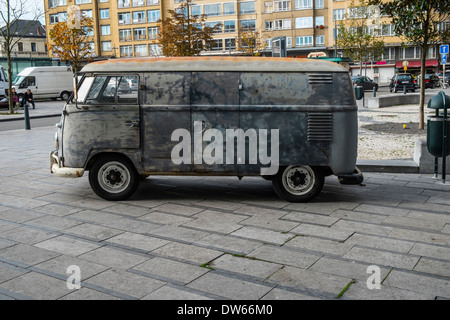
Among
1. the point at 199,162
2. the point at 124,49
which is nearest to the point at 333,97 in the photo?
the point at 199,162

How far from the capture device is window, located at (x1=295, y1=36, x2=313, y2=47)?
7750 centimetres

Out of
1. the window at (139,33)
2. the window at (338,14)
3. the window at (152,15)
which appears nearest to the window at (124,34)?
the window at (139,33)

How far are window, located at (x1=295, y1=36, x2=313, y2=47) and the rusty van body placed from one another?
7260 cm

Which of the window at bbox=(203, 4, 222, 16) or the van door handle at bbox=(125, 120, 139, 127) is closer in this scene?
the van door handle at bbox=(125, 120, 139, 127)

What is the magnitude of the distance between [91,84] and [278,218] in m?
3.30

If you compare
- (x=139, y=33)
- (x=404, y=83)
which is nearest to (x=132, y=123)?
(x=404, y=83)

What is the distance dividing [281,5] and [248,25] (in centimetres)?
563

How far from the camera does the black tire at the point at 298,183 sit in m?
7.63

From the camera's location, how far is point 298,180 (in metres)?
7.70

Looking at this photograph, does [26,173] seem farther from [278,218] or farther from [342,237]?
[342,237]

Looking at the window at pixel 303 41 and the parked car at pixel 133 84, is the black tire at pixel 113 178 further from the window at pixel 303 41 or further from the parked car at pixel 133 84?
the window at pixel 303 41

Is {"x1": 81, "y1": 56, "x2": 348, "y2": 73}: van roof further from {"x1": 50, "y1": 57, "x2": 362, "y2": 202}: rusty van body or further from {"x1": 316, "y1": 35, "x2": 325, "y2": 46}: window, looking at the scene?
{"x1": 316, "y1": 35, "x2": 325, "y2": 46}: window

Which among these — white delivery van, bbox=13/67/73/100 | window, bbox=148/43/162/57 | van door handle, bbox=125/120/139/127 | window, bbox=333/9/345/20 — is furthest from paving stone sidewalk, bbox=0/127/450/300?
window, bbox=148/43/162/57

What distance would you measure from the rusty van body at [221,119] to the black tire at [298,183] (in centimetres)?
1
